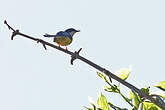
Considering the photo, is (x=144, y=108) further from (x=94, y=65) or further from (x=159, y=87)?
(x=94, y=65)

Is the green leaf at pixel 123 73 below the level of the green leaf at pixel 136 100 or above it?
above

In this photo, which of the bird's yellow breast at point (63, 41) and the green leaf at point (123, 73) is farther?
the bird's yellow breast at point (63, 41)

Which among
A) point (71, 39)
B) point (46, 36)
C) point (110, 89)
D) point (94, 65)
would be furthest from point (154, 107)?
Answer: point (71, 39)

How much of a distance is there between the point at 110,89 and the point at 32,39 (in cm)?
90

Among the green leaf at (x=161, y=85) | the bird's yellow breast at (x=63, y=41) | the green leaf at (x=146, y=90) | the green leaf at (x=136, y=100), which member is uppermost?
the bird's yellow breast at (x=63, y=41)

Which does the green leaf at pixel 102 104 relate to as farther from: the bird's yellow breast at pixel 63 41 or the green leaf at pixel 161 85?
the bird's yellow breast at pixel 63 41

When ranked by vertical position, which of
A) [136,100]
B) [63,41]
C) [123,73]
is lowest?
[136,100]

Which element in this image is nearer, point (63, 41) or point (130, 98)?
point (130, 98)

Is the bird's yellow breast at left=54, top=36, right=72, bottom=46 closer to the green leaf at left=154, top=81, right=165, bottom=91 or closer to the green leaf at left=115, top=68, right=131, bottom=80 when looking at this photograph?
the green leaf at left=115, top=68, right=131, bottom=80

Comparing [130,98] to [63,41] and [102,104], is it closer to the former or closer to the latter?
[102,104]

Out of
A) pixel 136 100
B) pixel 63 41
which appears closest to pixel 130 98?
pixel 136 100

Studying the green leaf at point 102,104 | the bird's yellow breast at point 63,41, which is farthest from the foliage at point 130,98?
the bird's yellow breast at point 63,41

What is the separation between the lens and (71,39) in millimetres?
3055

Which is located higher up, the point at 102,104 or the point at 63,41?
the point at 63,41
